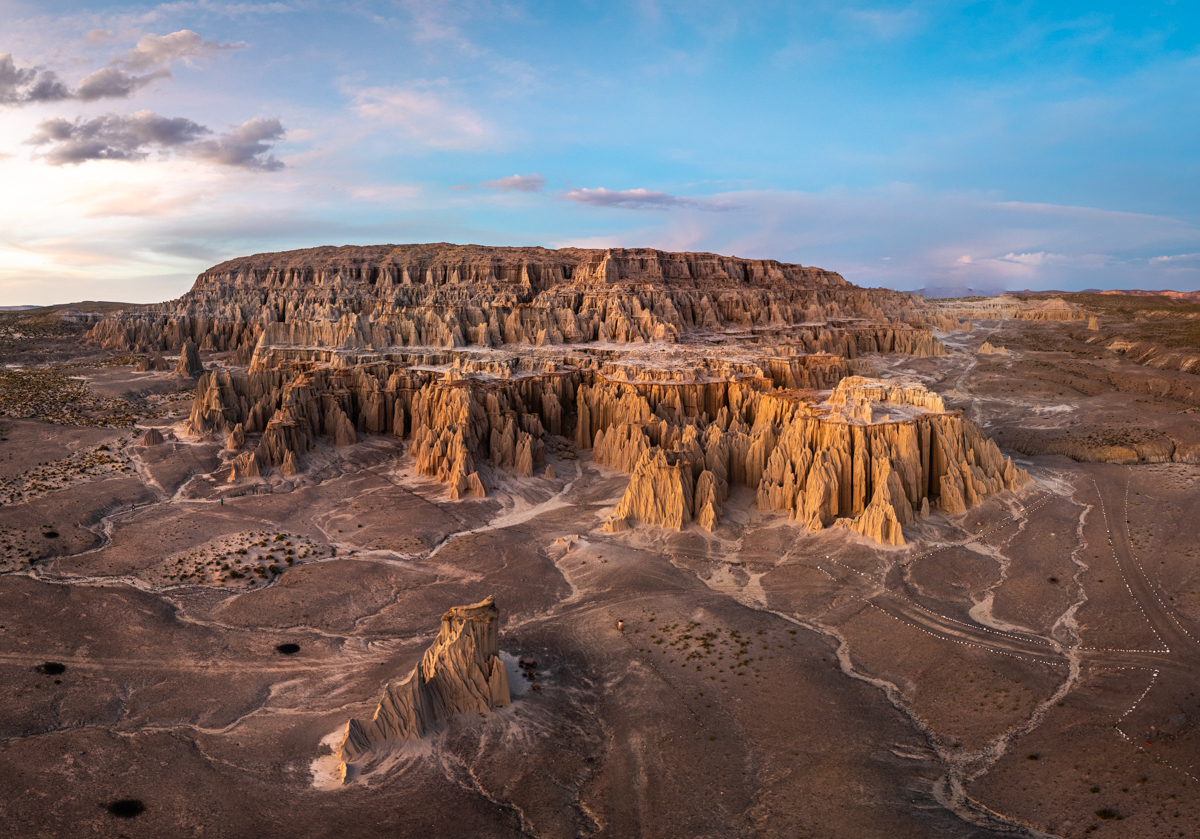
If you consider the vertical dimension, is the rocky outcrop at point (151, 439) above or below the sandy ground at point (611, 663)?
above

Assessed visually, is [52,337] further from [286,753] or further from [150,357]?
[286,753]

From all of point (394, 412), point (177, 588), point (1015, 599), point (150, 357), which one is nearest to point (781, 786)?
point (1015, 599)

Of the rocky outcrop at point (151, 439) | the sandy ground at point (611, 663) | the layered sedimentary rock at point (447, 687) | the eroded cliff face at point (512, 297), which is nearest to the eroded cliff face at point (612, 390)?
the eroded cliff face at point (512, 297)

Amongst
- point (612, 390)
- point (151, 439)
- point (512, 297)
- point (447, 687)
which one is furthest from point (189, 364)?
point (447, 687)

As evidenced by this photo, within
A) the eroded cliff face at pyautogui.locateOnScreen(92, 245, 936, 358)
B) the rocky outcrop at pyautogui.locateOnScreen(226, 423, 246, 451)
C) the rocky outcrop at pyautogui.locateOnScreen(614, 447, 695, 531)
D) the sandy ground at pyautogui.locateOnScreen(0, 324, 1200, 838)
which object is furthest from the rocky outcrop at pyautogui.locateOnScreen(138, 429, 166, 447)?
the rocky outcrop at pyautogui.locateOnScreen(614, 447, 695, 531)

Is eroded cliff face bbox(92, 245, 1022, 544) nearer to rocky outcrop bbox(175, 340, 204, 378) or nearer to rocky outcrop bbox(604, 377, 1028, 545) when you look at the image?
rocky outcrop bbox(604, 377, 1028, 545)

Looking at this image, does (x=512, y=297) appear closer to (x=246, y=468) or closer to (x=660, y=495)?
(x=246, y=468)

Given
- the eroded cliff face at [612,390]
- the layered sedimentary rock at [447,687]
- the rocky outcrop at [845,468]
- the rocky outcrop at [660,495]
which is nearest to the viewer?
the layered sedimentary rock at [447,687]

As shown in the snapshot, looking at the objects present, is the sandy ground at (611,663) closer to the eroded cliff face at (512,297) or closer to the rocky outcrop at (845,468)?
the rocky outcrop at (845,468)
